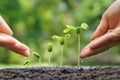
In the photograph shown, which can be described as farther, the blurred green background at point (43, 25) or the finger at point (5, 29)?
the blurred green background at point (43, 25)

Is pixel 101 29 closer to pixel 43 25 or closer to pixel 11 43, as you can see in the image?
pixel 11 43

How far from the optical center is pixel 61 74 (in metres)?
1.47

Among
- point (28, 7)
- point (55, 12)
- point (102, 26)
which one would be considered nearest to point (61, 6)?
point (55, 12)

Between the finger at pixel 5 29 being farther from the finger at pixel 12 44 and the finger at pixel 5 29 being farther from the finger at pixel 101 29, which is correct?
the finger at pixel 101 29

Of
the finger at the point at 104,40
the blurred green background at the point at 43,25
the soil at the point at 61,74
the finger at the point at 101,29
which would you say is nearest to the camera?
the soil at the point at 61,74

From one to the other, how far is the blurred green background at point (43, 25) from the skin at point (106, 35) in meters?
3.80

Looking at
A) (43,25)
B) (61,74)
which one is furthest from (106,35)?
(43,25)

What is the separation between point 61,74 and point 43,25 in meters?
5.97

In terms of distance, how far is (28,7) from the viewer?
721cm

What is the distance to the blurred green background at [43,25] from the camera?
641cm

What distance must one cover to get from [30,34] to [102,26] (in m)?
5.19

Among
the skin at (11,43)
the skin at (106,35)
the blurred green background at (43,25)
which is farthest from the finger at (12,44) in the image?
the blurred green background at (43,25)

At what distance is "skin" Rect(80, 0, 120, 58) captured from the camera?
1636mm

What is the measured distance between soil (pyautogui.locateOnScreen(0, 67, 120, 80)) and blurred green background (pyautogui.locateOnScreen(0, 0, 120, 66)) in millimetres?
4047
